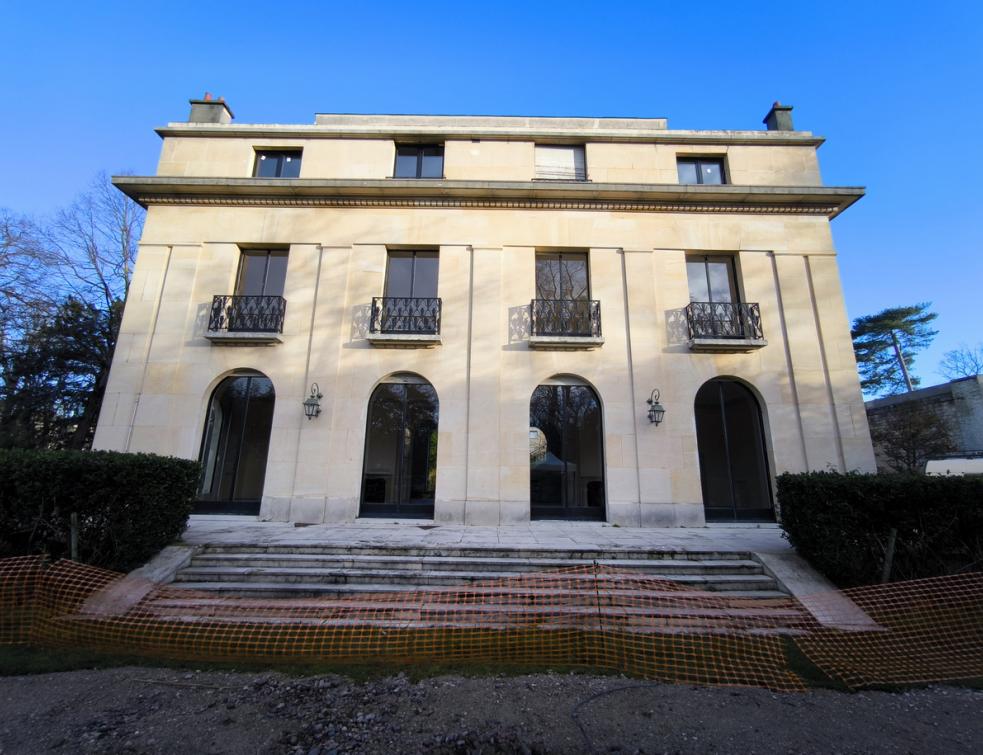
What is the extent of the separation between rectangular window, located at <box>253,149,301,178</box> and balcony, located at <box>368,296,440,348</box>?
228 inches

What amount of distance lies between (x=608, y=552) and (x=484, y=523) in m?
3.83

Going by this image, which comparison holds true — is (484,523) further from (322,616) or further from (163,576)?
(163,576)

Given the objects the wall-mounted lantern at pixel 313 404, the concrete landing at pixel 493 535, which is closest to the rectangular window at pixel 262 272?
the wall-mounted lantern at pixel 313 404

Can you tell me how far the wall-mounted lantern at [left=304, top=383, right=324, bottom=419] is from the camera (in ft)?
34.5

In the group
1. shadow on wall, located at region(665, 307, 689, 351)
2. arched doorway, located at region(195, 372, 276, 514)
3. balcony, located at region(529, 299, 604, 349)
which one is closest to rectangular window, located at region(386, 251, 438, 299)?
balcony, located at region(529, 299, 604, 349)

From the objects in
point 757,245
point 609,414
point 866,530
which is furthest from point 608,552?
point 757,245

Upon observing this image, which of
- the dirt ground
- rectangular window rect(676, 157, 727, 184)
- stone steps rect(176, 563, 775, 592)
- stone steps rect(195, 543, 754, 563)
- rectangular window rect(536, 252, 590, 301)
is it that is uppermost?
rectangular window rect(676, 157, 727, 184)

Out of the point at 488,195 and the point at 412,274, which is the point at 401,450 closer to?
the point at 412,274

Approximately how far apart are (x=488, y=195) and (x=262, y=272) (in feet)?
23.6


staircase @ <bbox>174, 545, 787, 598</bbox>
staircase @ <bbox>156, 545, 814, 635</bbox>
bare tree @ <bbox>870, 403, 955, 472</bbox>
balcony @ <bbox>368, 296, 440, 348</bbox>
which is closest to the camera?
staircase @ <bbox>156, 545, 814, 635</bbox>

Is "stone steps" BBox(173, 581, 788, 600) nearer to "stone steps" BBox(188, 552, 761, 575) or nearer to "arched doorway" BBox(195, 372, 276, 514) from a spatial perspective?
"stone steps" BBox(188, 552, 761, 575)

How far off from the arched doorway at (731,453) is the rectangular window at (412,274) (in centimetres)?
836

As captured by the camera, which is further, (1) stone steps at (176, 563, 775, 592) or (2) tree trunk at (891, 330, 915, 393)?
(2) tree trunk at (891, 330, 915, 393)

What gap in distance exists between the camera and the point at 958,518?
5832 millimetres
